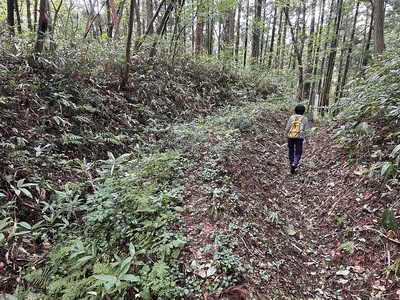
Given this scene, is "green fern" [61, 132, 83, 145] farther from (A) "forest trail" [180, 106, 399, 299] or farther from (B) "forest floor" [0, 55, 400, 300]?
(A) "forest trail" [180, 106, 399, 299]

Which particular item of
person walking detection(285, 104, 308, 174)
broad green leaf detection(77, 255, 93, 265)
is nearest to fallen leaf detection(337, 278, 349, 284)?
broad green leaf detection(77, 255, 93, 265)

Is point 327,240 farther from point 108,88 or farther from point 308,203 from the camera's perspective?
point 108,88

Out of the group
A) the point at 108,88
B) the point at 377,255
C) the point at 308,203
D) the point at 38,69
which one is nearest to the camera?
the point at 377,255

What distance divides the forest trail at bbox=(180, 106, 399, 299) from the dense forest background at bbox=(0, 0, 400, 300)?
0.02 metres

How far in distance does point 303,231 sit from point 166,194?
2438mm

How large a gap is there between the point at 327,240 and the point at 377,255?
0.74m

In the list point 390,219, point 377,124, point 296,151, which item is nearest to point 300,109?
point 296,151

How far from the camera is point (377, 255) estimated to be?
127 inches

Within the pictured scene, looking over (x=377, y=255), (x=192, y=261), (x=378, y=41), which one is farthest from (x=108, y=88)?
(x=378, y=41)

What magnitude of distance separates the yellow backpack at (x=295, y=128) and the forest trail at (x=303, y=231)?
1.08m

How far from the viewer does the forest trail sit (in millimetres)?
2973

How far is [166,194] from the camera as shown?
11.9 ft

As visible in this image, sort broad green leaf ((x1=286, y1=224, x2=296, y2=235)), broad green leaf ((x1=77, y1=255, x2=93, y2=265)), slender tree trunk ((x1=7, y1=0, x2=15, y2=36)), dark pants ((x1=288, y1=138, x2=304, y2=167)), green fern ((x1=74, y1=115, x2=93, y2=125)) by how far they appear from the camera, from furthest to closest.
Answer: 1. slender tree trunk ((x1=7, y1=0, x2=15, y2=36))
2. dark pants ((x1=288, y1=138, x2=304, y2=167))
3. green fern ((x1=74, y1=115, x2=93, y2=125))
4. broad green leaf ((x1=286, y1=224, x2=296, y2=235))
5. broad green leaf ((x1=77, y1=255, x2=93, y2=265))

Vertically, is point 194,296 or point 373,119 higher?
point 373,119
